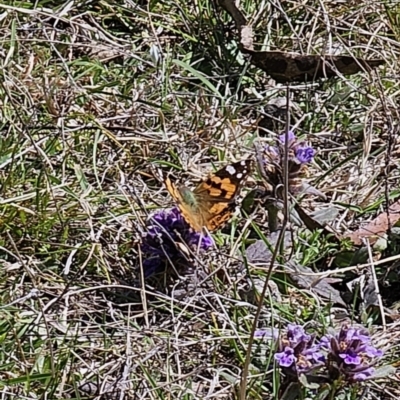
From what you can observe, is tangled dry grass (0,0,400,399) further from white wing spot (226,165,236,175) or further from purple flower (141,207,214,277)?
white wing spot (226,165,236,175)

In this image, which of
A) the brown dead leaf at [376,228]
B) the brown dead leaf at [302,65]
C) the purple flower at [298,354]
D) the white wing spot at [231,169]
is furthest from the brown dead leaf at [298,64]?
the purple flower at [298,354]

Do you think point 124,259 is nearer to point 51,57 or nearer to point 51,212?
point 51,212

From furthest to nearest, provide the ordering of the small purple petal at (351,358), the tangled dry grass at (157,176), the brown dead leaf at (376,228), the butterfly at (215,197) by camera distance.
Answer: the brown dead leaf at (376,228)
the butterfly at (215,197)
the tangled dry grass at (157,176)
the small purple petal at (351,358)

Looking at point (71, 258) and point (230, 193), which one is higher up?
point (230, 193)

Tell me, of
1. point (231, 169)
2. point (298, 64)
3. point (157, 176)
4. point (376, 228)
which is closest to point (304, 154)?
point (231, 169)

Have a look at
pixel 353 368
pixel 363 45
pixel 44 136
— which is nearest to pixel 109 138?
pixel 44 136

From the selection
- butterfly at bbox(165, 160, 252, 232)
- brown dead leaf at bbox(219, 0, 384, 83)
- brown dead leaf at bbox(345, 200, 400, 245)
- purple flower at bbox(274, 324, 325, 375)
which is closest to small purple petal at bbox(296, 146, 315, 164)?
butterfly at bbox(165, 160, 252, 232)

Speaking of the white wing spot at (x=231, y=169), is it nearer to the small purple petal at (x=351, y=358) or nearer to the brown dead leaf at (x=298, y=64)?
the small purple petal at (x=351, y=358)
